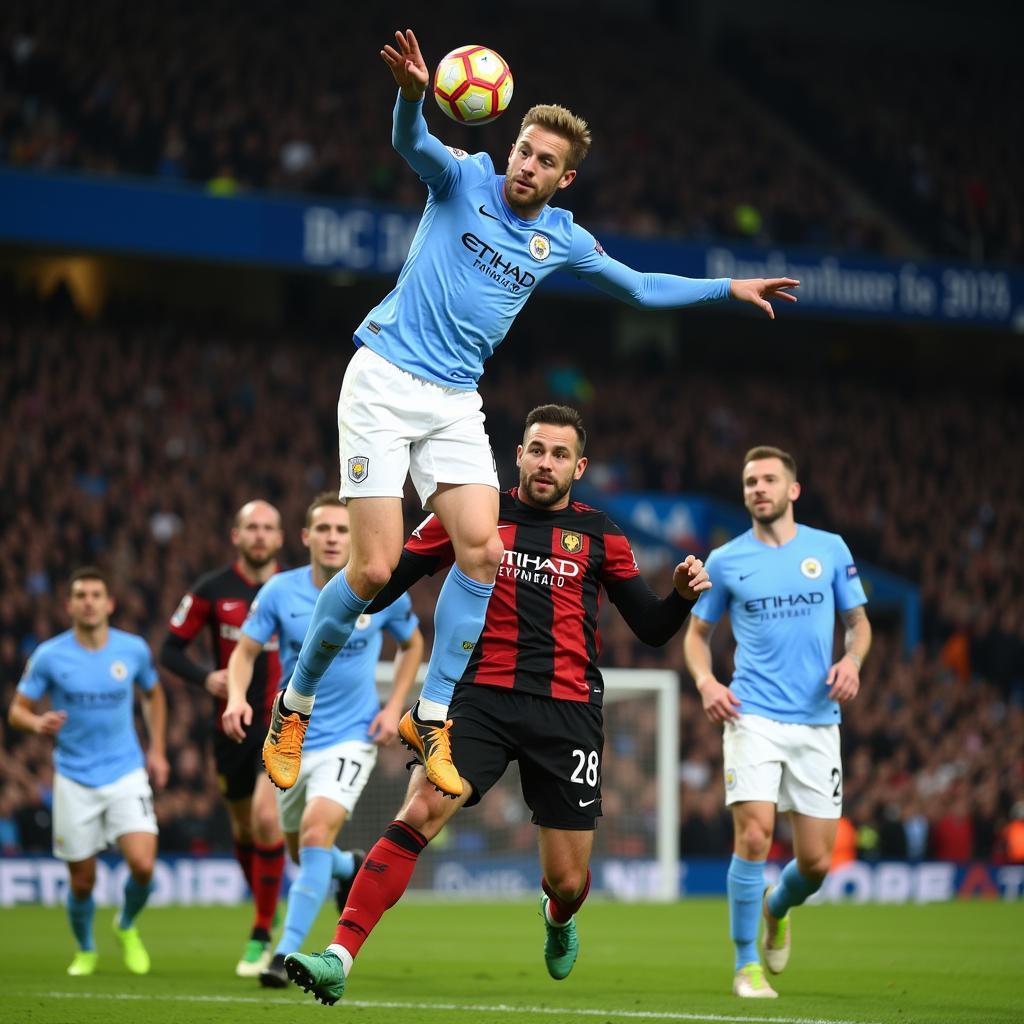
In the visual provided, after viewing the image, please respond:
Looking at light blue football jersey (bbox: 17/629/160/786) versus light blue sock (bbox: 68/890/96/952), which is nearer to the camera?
light blue sock (bbox: 68/890/96/952)

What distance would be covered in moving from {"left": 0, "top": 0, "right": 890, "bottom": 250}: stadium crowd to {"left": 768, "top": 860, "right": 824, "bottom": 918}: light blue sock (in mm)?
19146

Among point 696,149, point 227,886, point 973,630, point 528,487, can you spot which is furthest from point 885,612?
point 528,487

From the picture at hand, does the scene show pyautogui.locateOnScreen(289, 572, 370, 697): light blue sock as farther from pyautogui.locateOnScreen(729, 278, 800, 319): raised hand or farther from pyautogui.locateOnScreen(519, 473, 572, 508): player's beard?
pyautogui.locateOnScreen(729, 278, 800, 319): raised hand

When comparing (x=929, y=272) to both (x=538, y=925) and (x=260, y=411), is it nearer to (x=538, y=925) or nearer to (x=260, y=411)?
(x=260, y=411)

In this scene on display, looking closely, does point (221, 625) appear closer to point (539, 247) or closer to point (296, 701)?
point (296, 701)

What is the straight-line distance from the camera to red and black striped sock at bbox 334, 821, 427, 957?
6621 mm

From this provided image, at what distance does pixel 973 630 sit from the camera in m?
28.5

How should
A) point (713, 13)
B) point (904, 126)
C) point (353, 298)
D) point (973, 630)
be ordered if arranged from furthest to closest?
1. point (713, 13)
2. point (904, 126)
3. point (353, 298)
4. point (973, 630)

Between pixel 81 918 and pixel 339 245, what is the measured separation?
17.7 metres

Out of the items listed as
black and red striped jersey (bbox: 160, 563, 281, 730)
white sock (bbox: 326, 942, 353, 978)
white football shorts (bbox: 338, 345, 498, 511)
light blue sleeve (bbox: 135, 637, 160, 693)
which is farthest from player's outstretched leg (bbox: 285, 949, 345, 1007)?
light blue sleeve (bbox: 135, 637, 160, 693)

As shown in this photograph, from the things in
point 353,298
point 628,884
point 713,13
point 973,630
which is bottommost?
point 628,884

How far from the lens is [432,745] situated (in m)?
7.10

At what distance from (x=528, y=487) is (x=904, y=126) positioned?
2941cm

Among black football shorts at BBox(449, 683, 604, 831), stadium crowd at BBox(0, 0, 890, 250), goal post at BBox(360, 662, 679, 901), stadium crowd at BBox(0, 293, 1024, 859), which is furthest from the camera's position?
stadium crowd at BBox(0, 0, 890, 250)
